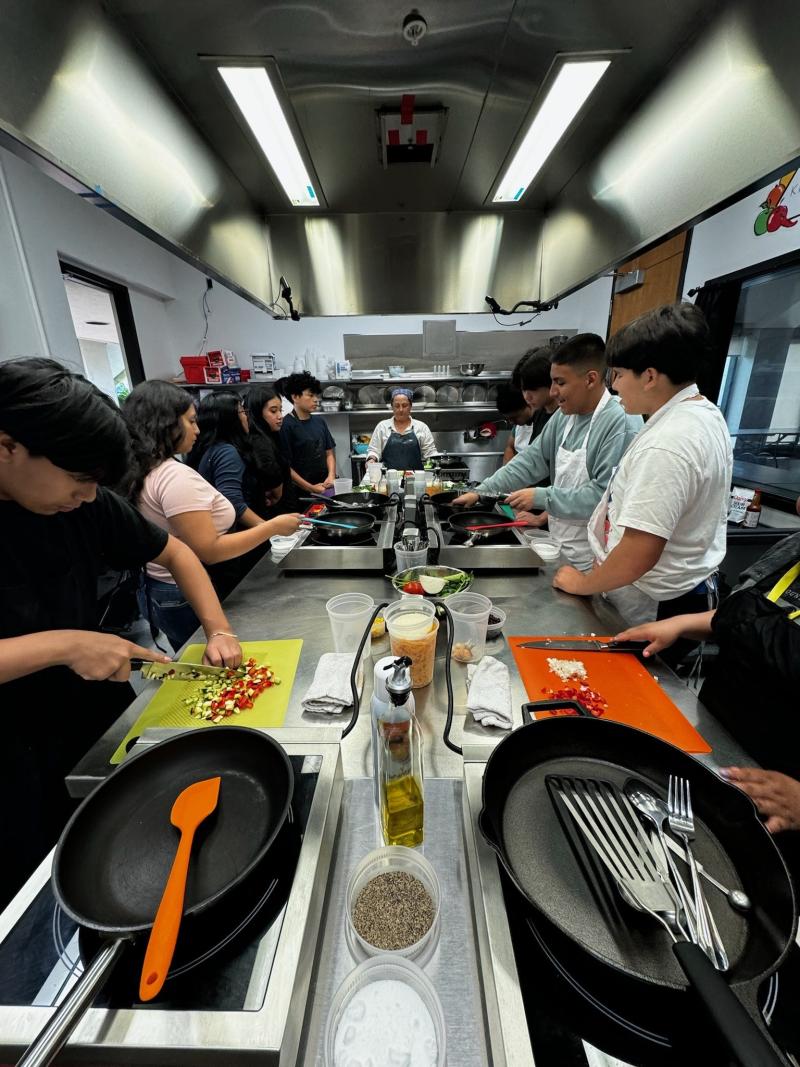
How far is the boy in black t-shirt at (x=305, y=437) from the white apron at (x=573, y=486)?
2576 mm

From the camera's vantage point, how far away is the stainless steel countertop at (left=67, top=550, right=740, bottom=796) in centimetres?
91

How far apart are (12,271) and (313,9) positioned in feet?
11.3

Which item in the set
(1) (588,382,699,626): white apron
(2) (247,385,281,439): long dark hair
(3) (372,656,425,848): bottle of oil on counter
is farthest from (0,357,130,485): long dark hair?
(2) (247,385,281,439): long dark hair

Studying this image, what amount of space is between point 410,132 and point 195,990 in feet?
7.66

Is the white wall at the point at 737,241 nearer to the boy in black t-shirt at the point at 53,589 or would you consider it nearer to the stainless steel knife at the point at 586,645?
the stainless steel knife at the point at 586,645

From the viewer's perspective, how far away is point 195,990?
482 mm

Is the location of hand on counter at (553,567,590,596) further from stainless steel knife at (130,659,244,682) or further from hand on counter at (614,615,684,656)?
stainless steel knife at (130,659,244,682)

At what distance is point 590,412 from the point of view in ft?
7.25

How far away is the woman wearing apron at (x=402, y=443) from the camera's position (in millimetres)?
4484

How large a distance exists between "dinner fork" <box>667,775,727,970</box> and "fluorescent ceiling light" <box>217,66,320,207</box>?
204cm

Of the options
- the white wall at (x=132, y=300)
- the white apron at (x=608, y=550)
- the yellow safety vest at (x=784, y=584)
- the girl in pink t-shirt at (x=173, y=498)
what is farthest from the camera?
the white wall at (x=132, y=300)

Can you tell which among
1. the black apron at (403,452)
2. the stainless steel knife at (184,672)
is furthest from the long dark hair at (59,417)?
the black apron at (403,452)

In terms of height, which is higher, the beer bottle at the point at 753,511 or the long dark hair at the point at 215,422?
the long dark hair at the point at 215,422

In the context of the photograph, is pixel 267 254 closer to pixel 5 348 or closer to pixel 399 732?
pixel 5 348
